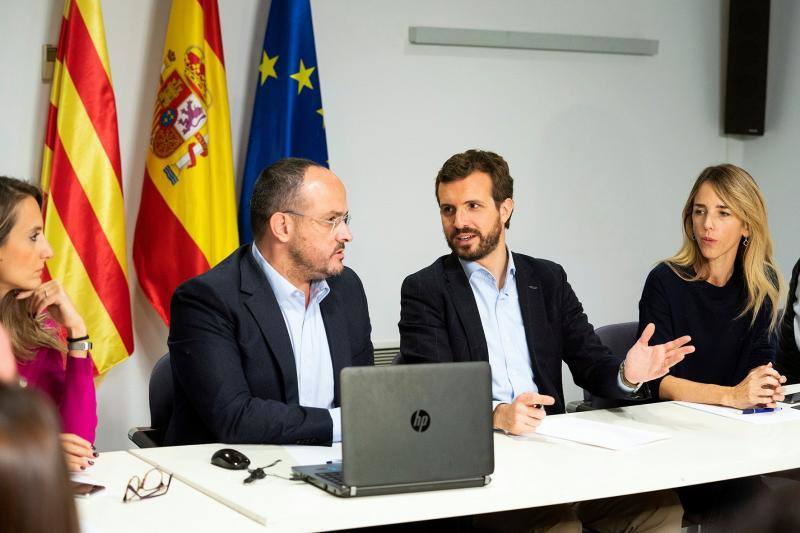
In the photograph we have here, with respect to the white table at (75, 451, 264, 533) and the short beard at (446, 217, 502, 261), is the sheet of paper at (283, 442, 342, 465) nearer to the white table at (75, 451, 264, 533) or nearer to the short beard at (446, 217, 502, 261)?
the white table at (75, 451, 264, 533)

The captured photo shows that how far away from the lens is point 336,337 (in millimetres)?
2912

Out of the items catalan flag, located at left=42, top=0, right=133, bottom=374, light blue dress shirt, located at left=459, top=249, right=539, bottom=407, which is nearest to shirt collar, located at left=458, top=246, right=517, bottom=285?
light blue dress shirt, located at left=459, top=249, right=539, bottom=407

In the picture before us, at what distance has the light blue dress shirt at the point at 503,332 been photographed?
3.13 metres

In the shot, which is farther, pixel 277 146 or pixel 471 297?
pixel 277 146

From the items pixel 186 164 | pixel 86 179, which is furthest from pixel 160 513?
pixel 186 164

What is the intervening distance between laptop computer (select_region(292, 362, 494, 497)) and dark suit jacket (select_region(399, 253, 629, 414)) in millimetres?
963

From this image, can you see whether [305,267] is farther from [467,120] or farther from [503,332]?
[467,120]

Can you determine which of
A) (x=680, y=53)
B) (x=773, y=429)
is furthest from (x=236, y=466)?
(x=680, y=53)

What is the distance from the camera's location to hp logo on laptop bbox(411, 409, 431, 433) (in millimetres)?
→ 2062

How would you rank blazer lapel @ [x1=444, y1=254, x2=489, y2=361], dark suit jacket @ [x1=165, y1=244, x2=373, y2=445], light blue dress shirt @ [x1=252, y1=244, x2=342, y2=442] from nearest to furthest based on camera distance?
dark suit jacket @ [x1=165, y1=244, x2=373, y2=445]
light blue dress shirt @ [x1=252, y1=244, x2=342, y2=442]
blazer lapel @ [x1=444, y1=254, x2=489, y2=361]

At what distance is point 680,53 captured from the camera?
548cm

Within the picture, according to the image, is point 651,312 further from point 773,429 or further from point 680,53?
point 680,53

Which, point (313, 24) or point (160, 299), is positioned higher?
point (313, 24)

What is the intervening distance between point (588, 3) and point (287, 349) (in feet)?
10.4
